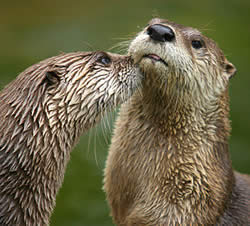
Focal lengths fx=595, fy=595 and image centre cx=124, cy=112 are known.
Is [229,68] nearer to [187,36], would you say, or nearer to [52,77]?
[187,36]

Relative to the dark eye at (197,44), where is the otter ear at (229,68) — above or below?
below

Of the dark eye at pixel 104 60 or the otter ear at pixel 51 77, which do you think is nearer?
the otter ear at pixel 51 77

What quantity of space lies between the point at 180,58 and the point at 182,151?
0.70 m

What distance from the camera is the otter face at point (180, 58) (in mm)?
3488

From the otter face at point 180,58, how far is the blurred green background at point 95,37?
238 cm

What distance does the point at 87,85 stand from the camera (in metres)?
3.38

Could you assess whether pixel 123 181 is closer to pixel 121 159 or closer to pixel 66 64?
pixel 121 159

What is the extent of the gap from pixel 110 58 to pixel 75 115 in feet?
1.53

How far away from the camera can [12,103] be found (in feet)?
10.7

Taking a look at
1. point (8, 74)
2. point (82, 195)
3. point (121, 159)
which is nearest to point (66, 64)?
point (121, 159)

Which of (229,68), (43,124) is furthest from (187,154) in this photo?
(43,124)

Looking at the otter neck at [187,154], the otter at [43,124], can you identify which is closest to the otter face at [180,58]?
the otter neck at [187,154]

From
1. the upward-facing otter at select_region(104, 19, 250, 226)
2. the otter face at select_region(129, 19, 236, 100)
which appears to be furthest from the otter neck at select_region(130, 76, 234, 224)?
the otter face at select_region(129, 19, 236, 100)

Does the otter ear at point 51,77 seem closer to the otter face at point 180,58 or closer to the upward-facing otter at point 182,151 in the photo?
the otter face at point 180,58
